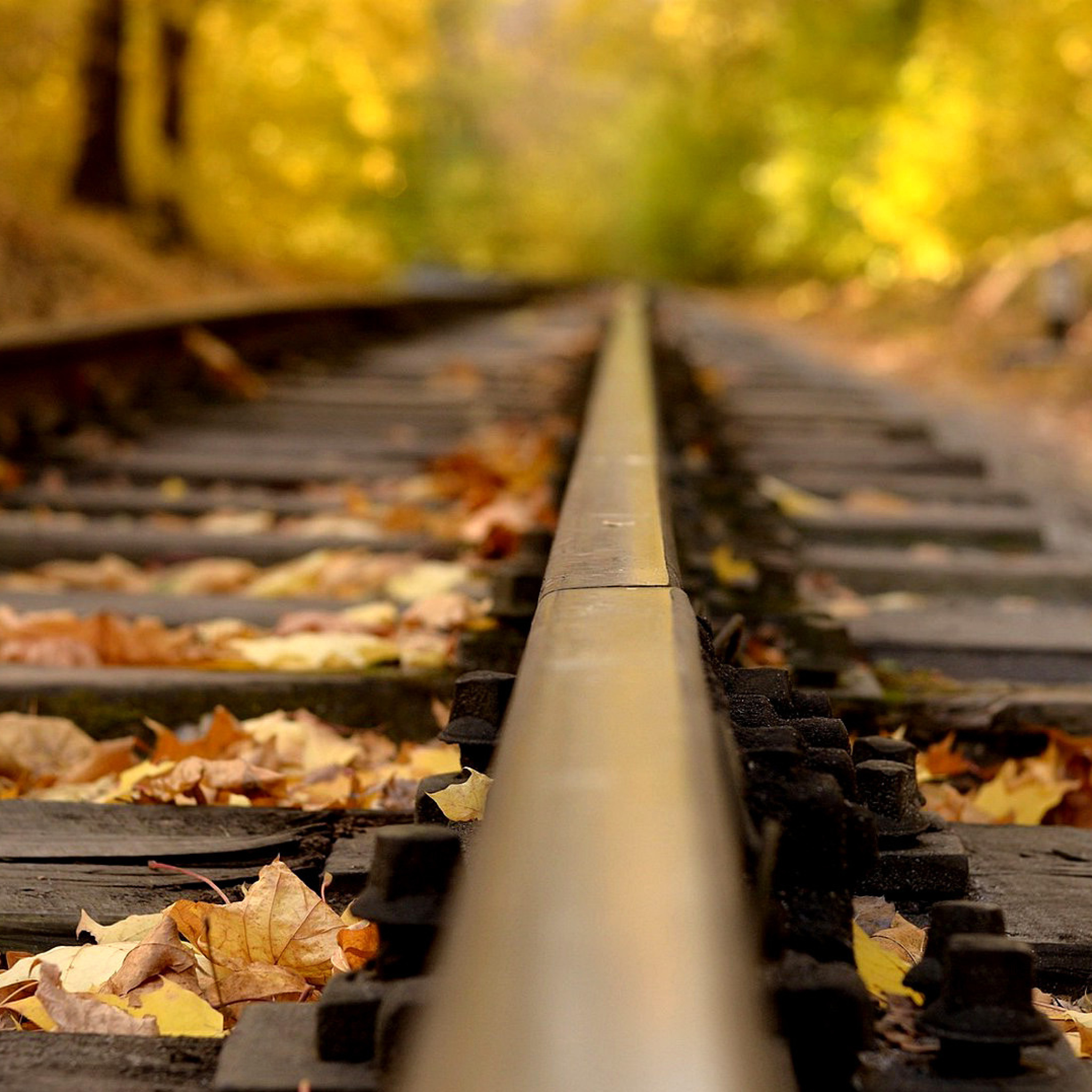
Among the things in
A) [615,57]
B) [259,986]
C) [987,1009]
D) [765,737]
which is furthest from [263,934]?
[615,57]

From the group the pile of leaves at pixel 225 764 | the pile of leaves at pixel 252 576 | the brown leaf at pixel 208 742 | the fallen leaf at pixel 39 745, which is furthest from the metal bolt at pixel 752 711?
the pile of leaves at pixel 252 576

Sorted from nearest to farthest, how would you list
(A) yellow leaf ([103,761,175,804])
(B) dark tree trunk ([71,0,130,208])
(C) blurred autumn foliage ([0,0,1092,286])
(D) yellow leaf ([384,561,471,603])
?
1. (A) yellow leaf ([103,761,175,804])
2. (D) yellow leaf ([384,561,471,603])
3. (B) dark tree trunk ([71,0,130,208])
4. (C) blurred autumn foliage ([0,0,1092,286])

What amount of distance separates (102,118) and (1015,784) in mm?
15139

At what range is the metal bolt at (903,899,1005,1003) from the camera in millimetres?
991

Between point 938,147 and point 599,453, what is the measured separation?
15.2 m

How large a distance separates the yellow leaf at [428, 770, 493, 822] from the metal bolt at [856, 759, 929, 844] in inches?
13.0

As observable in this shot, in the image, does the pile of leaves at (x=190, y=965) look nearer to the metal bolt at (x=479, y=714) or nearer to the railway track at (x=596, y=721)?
the railway track at (x=596, y=721)

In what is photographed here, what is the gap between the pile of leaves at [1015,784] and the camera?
190cm

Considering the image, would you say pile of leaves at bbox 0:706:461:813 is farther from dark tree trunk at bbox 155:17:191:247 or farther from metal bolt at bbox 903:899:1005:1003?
dark tree trunk at bbox 155:17:191:247

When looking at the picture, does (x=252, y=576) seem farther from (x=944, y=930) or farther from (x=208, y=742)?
(x=944, y=930)

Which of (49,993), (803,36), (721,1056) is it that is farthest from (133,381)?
(803,36)

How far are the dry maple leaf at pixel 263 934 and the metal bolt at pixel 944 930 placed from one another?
545 mm

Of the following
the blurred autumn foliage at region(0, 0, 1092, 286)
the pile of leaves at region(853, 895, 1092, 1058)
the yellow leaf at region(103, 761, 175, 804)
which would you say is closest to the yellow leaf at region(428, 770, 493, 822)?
the pile of leaves at region(853, 895, 1092, 1058)

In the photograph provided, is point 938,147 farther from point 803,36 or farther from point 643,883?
point 643,883
